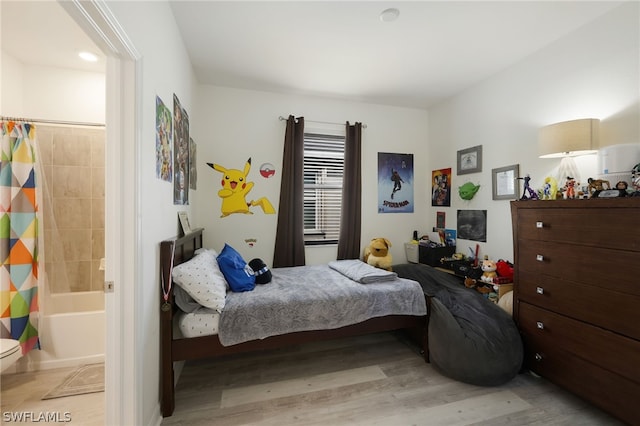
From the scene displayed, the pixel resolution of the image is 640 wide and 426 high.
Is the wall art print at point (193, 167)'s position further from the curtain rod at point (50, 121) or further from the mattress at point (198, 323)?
the mattress at point (198, 323)

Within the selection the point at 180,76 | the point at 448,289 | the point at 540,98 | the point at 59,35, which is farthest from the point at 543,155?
the point at 59,35

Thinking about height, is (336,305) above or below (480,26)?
below

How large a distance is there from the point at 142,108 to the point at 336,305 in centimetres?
174

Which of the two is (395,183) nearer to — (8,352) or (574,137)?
(574,137)

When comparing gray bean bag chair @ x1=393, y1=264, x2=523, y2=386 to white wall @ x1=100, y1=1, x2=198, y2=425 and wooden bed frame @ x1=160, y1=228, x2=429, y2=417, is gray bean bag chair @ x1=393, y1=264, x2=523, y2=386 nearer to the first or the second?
wooden bed frame @ x1=160, y1=228, x2=429, y2=417

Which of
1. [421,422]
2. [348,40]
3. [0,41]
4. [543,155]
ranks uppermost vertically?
[348,40]

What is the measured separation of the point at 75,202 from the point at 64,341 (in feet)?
4.04

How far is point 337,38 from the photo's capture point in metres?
2.12

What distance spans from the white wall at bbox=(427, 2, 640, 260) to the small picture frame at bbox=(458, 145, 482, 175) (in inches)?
2.4

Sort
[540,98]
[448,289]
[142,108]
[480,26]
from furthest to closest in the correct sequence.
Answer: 1. [448,289]
2. [540,98]
3. [480,26]
4. [142,108]

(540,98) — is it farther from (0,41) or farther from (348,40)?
(0,41)

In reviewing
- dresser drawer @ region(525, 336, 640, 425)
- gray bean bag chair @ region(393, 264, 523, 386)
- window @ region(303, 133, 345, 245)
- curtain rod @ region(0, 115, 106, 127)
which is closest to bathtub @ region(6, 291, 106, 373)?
curtain rod @ region(0, 115, 106, 127)

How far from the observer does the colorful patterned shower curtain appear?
77.1 inches

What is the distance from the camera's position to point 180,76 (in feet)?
6.91
